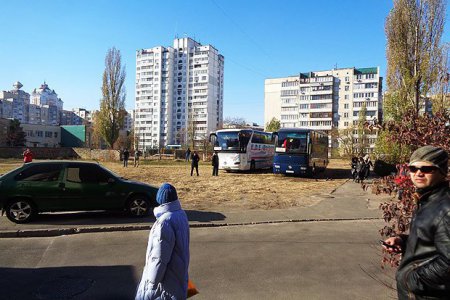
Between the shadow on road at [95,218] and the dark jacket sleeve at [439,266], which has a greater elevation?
the dark jacket sleeve at [439,266]

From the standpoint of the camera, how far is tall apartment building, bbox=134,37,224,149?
13650 centimetres

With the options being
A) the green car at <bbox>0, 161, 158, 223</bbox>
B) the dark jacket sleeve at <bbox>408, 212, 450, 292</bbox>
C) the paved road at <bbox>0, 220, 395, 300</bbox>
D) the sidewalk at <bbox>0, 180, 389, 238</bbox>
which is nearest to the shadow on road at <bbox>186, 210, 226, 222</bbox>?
the sidewalk at <bbox>0, 180, 389, 238</bbox>

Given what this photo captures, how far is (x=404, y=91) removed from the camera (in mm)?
25594

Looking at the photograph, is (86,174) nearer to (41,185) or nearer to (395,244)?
(41,185)

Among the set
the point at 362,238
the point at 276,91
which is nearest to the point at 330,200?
the point at 362,238

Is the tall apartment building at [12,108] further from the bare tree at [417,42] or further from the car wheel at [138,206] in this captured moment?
the car wheel at [138,206]

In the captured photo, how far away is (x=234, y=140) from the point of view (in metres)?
28.9

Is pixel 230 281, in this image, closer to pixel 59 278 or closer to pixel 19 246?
pixel 59 278

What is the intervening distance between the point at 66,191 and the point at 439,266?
9493 mm

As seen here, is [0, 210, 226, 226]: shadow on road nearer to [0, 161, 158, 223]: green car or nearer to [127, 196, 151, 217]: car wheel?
[127, 196, 151, 217]: car wheel

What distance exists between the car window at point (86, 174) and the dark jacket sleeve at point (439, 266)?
30.3ft

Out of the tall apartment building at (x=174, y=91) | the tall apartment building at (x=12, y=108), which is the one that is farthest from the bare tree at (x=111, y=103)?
the tall apartment building at (x=12, y=108)

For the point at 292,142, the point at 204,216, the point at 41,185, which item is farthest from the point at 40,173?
the point at 292,142

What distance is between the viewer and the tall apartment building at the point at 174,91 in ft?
448
